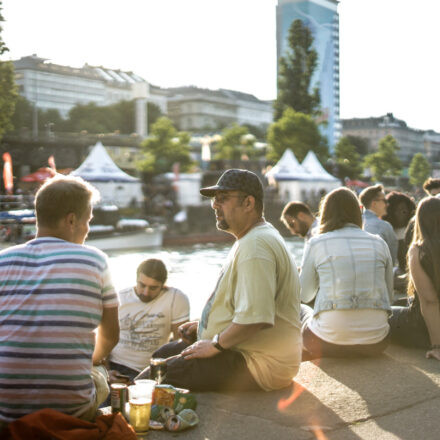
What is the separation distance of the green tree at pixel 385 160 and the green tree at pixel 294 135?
37.5m

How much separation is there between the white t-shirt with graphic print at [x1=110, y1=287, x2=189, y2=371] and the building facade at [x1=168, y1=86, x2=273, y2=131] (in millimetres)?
119390

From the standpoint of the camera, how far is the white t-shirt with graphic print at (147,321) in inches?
202

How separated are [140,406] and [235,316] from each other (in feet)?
2.14

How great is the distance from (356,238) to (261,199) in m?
1.18

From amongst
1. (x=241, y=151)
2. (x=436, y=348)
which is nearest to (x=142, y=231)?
(x=436, y=348)

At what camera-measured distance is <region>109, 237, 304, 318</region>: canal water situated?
20.8 m

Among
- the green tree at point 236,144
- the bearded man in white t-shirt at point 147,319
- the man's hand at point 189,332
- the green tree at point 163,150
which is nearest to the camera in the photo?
the man's hand at point 189,332

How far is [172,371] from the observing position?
3.91 meters

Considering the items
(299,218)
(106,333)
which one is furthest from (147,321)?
(299,218)

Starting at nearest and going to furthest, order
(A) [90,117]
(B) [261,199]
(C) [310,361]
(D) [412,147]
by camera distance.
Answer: (B) [261,199]
(C) [310,361]
(A) [90,117]
(D) [412,147]

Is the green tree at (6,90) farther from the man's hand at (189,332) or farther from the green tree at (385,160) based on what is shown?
the green tree at (385,160)

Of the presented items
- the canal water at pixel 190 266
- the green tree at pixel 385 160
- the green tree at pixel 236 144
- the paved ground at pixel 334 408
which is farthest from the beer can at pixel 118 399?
the green tree at pixel 385 160

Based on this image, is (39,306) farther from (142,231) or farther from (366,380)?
(142,231)

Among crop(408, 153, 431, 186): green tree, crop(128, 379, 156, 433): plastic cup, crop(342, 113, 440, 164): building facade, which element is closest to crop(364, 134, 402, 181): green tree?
crop(408, 153, 431, 186): green tree
